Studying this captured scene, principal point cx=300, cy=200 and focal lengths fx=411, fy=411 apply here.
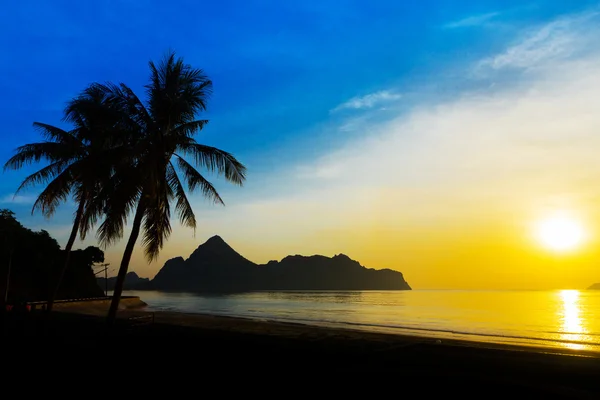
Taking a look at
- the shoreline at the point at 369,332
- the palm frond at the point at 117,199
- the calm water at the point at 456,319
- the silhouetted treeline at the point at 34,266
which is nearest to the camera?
the palm frond at the point at 117,199

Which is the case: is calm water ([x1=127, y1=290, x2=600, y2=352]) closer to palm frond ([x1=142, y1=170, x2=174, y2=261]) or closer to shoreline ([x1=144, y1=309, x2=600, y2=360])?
shoreline ([x1=144, y1=309, x2=600, y2=360])

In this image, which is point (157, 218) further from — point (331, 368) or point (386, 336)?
point (386, 336)

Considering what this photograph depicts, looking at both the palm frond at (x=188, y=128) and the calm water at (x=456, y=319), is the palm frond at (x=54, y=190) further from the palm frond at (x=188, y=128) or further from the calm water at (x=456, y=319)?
the calm water at (x=456, y=319)

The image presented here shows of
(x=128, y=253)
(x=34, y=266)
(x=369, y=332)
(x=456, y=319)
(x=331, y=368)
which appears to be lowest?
(x=456, y=319)

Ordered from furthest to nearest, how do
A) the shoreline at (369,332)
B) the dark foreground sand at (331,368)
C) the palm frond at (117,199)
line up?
the shoreline at (369,332)
the palm frond at (117,199)
the dark foreground sand at (331,368)

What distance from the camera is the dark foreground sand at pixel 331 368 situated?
23.6 feet

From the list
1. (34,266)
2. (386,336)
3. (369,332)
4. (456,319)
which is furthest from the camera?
(34,266)

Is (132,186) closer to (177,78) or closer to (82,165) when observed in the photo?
(82,165)

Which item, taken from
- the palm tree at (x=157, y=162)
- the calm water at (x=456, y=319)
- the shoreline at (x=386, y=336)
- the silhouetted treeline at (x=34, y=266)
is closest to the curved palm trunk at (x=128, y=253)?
the palm tree at (x=157, y=162)

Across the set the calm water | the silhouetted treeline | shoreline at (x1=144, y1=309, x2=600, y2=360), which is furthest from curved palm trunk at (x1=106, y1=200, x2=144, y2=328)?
the silhouetted treeline

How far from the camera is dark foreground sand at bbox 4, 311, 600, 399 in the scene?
7.21 m

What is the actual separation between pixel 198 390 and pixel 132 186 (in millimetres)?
8816

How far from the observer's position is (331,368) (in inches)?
353

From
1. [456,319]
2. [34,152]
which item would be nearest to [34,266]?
[34,152]
